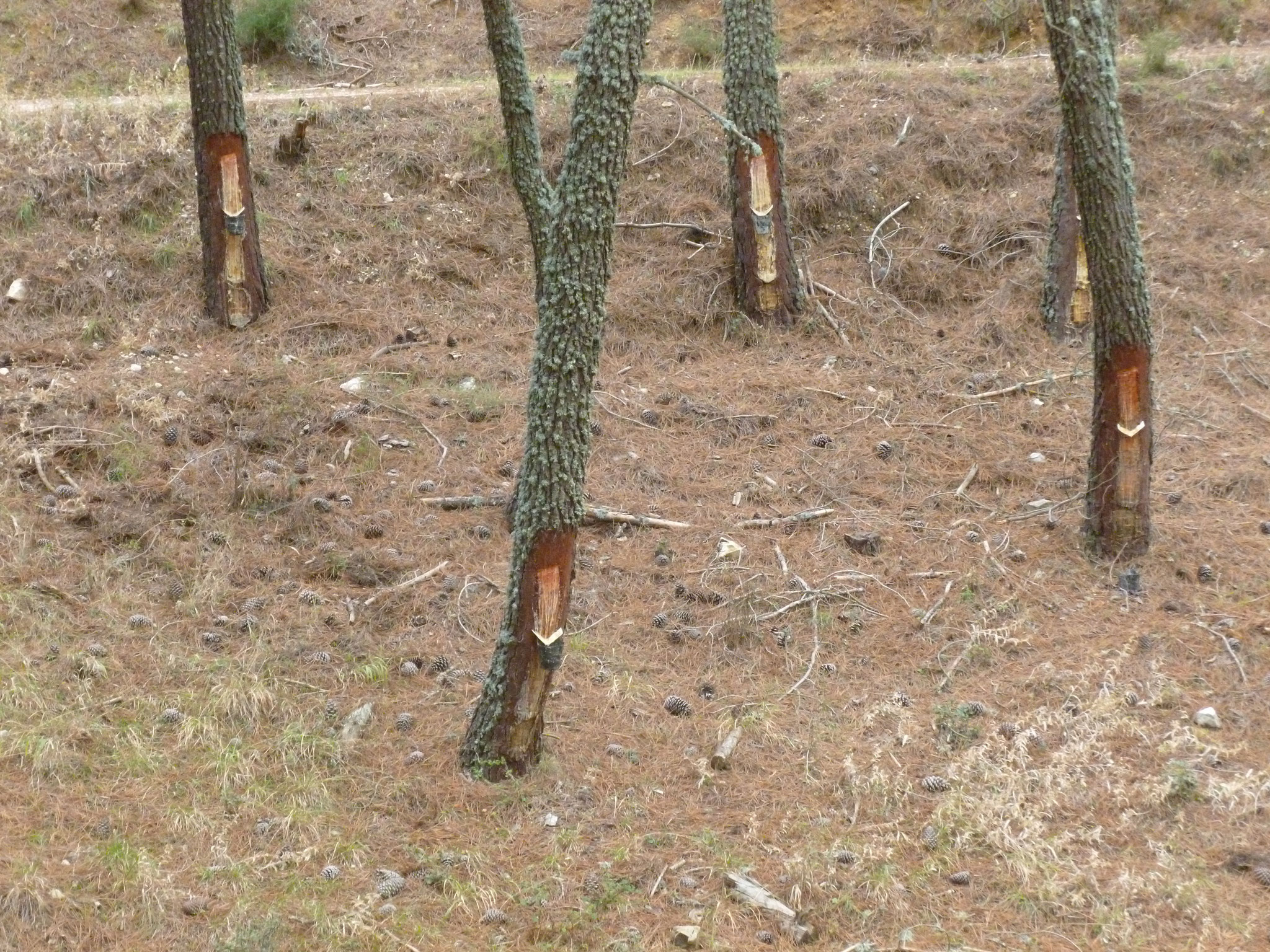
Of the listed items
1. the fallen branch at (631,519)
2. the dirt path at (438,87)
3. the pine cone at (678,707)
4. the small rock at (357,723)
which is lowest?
the pine cone at (678,707)

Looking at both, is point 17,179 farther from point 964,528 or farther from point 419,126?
point 964,528

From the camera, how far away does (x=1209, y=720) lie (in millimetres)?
5711

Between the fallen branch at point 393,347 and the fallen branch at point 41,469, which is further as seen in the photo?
the fallen branch at point 393,347

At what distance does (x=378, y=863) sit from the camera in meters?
5.06

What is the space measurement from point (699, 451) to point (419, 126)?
5154mm

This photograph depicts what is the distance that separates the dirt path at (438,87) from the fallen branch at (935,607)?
24.9 ft

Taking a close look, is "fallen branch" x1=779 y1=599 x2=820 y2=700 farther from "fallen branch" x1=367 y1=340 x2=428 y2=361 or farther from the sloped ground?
the sloped ground

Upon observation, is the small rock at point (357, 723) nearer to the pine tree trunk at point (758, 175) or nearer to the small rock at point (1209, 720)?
the small rock at point (1209, 720)

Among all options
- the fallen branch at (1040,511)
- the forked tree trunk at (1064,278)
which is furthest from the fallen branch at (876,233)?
the fallen branch at (1040,511)

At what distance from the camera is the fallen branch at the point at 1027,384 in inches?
357

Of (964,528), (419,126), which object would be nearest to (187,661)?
(964,528)

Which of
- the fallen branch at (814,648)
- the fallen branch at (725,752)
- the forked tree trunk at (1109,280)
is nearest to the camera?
the fallen branch at (725,752)

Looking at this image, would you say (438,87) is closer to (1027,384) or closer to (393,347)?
(393,347)

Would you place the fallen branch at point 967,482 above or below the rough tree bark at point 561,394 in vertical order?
below
